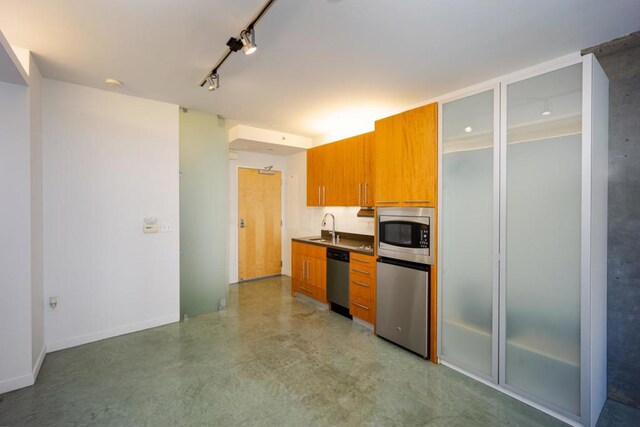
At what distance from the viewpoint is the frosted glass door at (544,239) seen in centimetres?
200

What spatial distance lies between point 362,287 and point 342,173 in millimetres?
1663

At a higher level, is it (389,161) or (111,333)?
(389,161)

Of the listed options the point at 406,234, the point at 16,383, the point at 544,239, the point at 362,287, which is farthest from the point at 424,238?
the point at 16,383

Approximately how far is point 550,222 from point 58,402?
155 inches

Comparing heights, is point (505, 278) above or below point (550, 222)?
below

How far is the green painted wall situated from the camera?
3.72 m

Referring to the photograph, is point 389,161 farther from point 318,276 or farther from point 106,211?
point 106,211

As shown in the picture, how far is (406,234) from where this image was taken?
2.96 m

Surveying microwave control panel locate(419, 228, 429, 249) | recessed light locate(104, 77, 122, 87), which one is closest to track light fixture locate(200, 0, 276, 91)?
recessed light locate(104, 77, 122, 87)

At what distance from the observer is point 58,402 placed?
212 cm

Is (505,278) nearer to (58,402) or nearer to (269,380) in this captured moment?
(269,380)

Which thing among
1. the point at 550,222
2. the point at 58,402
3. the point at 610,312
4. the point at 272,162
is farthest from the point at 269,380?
the point at 272,162

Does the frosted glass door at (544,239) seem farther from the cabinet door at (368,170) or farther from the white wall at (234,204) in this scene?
the white wall at (234,204)

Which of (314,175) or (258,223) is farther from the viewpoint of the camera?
(258,223)
